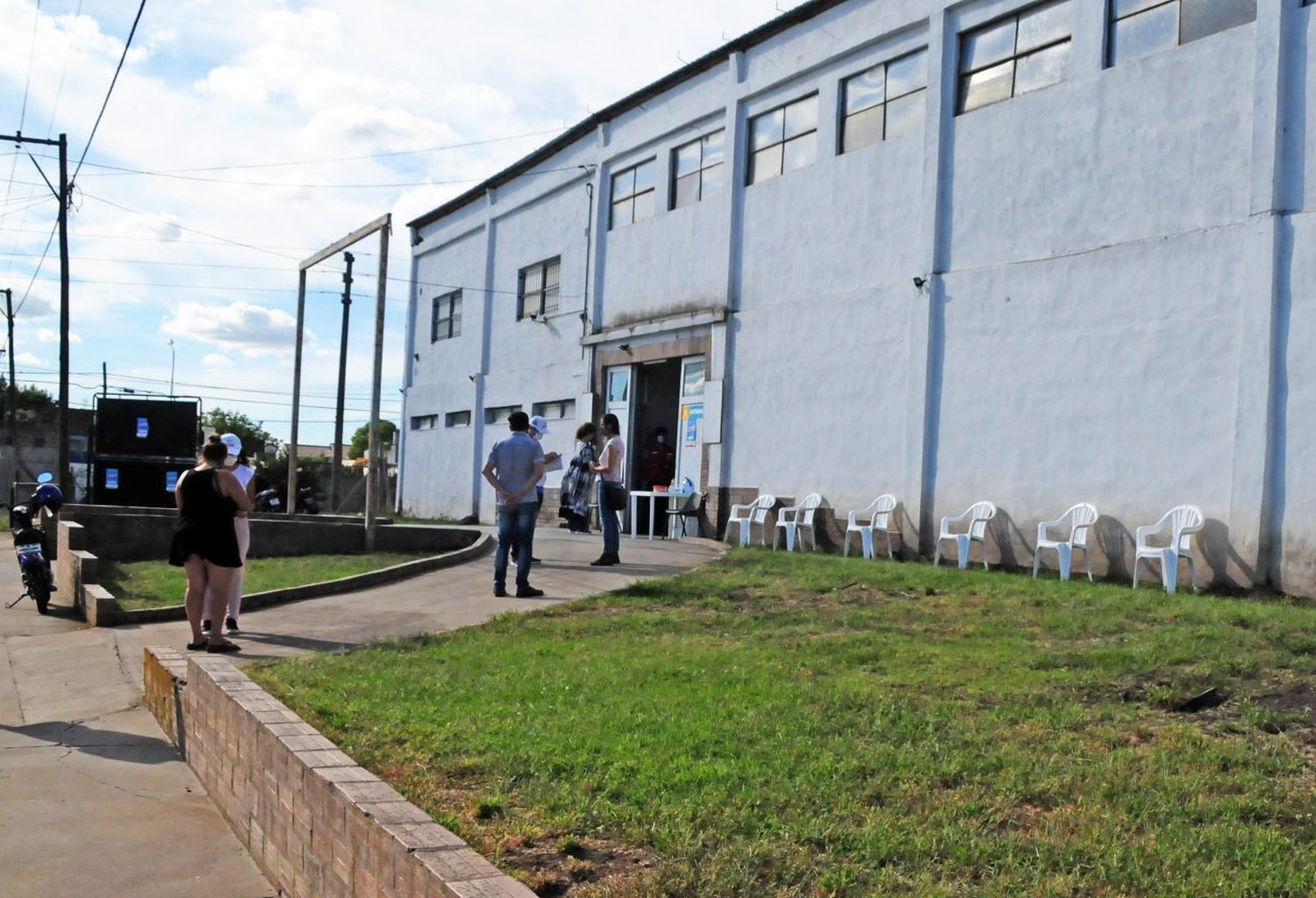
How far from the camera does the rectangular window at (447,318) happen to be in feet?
98.5

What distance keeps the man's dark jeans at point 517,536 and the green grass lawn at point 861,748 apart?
7.49ft

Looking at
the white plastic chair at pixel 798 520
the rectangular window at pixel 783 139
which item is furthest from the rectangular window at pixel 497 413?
the white plastic chair at pixel 798 520

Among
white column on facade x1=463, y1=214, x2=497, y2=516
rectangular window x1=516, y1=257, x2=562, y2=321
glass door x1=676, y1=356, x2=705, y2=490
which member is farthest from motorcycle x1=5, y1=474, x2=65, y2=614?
white column on facade x1=463, y1=214, x2=497, y2=516

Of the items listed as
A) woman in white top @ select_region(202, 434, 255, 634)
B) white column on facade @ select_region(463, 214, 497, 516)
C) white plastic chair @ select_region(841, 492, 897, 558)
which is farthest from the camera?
white column on facade @ select_region(463, 214, 497, 516)

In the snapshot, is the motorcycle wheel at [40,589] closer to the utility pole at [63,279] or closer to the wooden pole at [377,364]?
the wooden pole at [377,364]

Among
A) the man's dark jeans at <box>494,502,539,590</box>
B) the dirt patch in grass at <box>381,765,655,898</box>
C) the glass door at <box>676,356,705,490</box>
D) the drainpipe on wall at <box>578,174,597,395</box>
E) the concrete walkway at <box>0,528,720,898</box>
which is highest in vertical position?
the drainpipe on wall at <box>578,174,597,395</box>

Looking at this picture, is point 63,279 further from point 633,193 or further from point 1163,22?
point 1163,22

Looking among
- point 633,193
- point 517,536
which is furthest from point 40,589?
point 633,193

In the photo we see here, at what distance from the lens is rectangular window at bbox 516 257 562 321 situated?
25.0 m

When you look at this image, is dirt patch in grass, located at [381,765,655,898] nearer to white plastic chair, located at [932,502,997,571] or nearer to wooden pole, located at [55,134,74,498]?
white plastic chair, located at [932,502,997,571]

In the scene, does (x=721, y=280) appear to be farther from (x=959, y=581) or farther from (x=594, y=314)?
(x=959, y=581)

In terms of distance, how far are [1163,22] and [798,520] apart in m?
7.69

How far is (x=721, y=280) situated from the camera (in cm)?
1916

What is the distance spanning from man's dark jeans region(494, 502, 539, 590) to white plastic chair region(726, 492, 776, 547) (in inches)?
242
